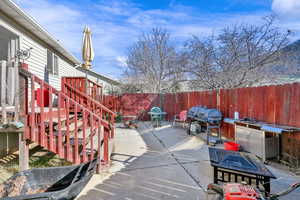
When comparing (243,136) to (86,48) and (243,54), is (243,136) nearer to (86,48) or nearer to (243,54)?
(243,54)

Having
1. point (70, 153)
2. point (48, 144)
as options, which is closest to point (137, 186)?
point (70, 153)

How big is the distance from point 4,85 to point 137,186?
2.79 meters

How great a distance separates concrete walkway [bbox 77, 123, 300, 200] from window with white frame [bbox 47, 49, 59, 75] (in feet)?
12.9

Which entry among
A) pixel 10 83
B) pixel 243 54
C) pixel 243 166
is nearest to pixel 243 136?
pixel 243 166

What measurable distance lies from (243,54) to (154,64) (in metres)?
9.11

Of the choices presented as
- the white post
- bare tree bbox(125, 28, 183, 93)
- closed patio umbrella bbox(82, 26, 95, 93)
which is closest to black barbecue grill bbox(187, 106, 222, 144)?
closed patio umbrella bbox(82, 26, 95, 93)

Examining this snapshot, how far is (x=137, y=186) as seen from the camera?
3.00 m

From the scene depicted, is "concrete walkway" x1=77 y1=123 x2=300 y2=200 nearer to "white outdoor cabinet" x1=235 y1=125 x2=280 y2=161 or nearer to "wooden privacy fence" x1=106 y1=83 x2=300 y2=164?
"white outdoor cabinet" x1=235 y1=125 x2=280 y2=161

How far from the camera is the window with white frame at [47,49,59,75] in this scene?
6.54 m

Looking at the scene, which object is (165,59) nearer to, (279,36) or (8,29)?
(279,36)

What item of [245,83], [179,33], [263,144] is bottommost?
[263,144]

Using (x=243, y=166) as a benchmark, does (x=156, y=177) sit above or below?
below

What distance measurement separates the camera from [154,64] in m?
17.2

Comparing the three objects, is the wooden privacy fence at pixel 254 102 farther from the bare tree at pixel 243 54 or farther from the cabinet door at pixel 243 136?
the bare tree at pixel 243 54
